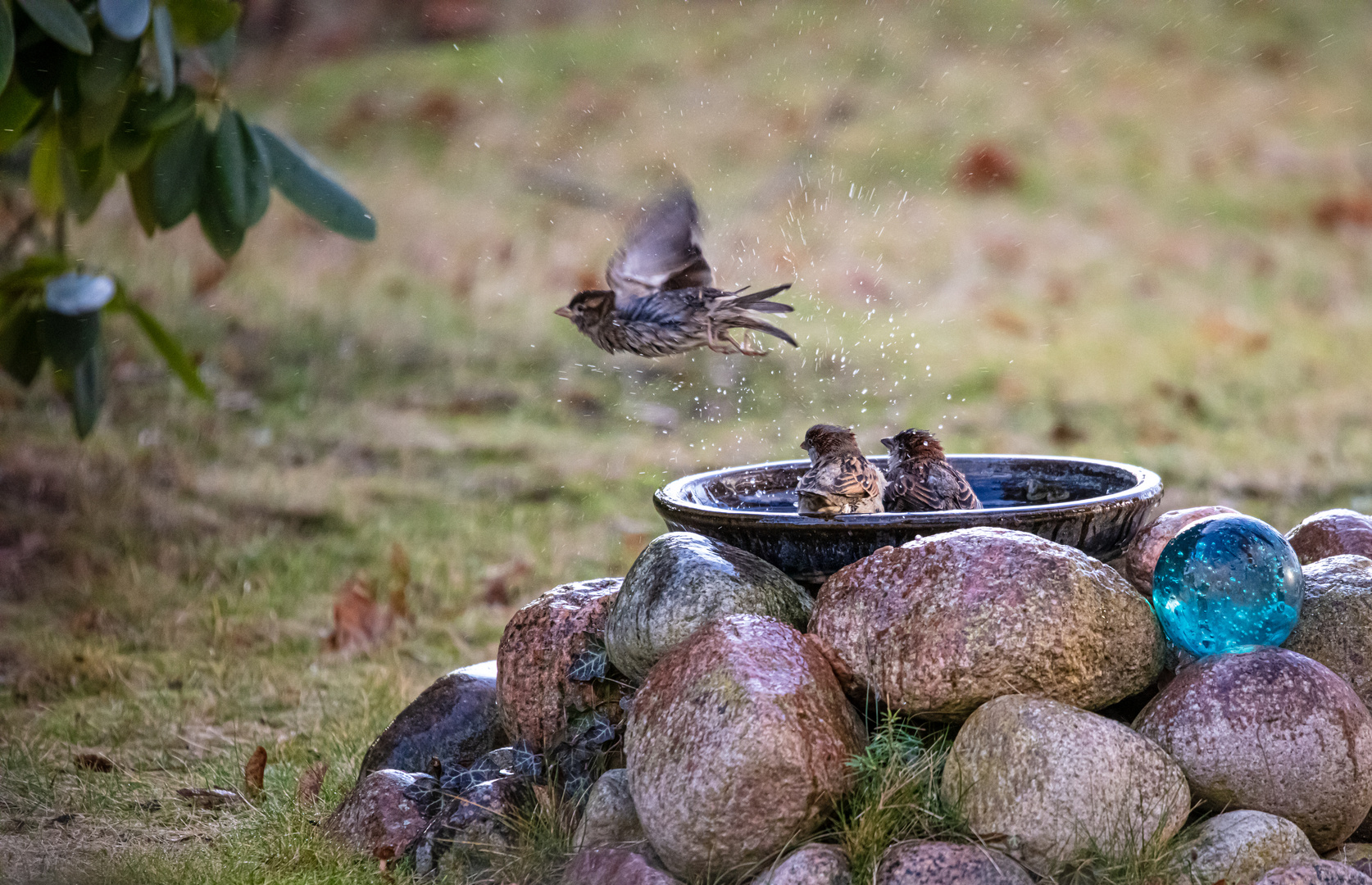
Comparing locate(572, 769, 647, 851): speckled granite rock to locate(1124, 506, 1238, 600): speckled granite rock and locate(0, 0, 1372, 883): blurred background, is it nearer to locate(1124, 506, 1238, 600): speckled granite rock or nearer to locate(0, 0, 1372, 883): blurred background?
locate(0, 0, 1372, 883): blurred background

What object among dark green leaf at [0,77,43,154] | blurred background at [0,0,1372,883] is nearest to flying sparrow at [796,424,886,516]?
blurred background at [0,0,1372,883]

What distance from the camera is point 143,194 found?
3.84 metres

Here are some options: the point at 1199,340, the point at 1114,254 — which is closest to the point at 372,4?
the point at 1114,254

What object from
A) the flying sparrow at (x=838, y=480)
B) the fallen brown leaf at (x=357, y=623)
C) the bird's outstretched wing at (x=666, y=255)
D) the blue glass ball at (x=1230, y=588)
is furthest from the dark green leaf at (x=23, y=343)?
the blue glass ball at (x=1230, y=588)

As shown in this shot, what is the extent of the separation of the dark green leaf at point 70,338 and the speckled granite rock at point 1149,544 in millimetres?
2863

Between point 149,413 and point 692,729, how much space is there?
5.03m

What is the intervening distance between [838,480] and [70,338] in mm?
2390

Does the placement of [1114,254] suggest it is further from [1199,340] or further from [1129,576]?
[1129,576]

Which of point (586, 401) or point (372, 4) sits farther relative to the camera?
point (372, 4)

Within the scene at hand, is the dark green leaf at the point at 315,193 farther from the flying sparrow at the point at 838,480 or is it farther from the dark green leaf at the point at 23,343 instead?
the flying sparrow at the point at 838,480

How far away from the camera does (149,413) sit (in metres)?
6.73

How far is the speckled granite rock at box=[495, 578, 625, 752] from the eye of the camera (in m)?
2.98

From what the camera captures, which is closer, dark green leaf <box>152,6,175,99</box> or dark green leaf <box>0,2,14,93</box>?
dark green leaf <box>0,2,14,93</box>

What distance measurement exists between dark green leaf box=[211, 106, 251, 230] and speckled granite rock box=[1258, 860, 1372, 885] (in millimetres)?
2743
